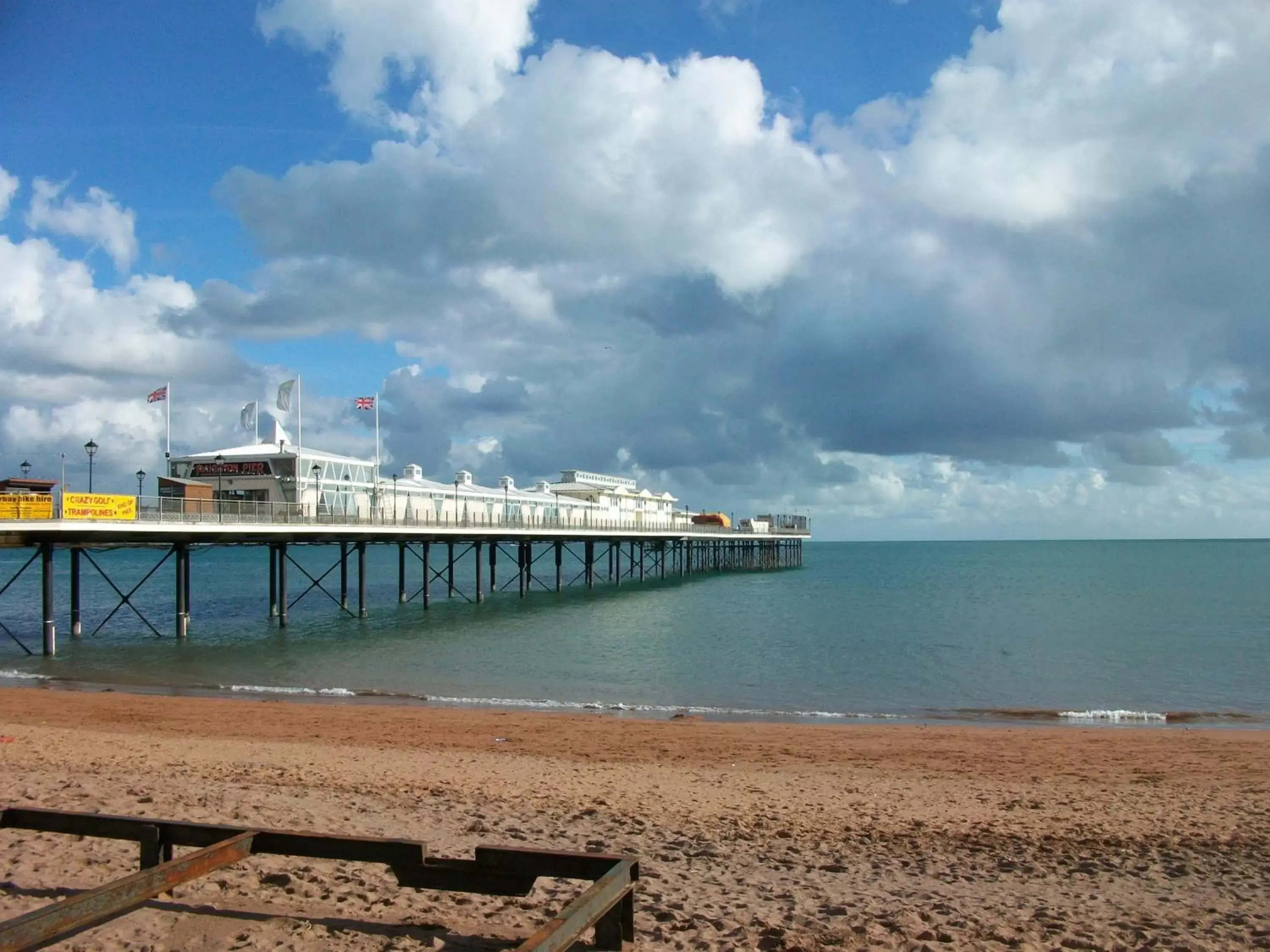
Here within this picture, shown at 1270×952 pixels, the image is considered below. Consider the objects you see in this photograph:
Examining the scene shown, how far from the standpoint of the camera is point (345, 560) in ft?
129

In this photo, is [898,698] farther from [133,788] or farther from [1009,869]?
[133,788]

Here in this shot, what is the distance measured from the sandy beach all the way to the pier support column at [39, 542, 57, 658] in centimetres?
1010

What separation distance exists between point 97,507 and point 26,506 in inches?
66.1

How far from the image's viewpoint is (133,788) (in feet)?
30.6

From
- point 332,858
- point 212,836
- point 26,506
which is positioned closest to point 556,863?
point 332,858

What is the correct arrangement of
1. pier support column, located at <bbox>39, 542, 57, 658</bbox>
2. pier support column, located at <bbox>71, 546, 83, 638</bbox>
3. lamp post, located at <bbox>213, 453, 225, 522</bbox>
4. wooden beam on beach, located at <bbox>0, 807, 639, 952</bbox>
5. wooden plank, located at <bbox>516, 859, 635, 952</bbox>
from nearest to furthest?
wooden plank, located at <bbox>516, 859, 635, 952</bbox> < wooden beam on beach, located at <bbox>0, 807, 639, 952</bbox> < pier support column, located at <bbox>39, 542, 57, 658</bbox> < pier support column, located at <bbox>71, 546, 83, 638</bbox> < lamp post, located at <bbox>213, 453, 225, 522</bbox>

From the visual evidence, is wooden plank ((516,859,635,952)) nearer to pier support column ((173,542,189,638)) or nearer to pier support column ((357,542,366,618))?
pier support column ((173,542,189,638))

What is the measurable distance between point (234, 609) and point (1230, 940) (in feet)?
140

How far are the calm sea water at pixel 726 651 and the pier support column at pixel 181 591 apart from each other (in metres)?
0.50

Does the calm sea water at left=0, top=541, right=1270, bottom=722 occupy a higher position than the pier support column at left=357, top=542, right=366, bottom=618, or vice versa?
the pier support column at left=357, top=542, right=366, bottom=618

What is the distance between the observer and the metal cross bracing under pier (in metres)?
27.0

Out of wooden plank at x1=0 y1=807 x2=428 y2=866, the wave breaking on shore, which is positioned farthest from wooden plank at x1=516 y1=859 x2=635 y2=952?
the wave breaking on shore

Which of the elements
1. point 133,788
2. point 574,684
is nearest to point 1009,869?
point 133,788

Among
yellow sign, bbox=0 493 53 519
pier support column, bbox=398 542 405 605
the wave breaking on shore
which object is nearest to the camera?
the wave breaking on shore
